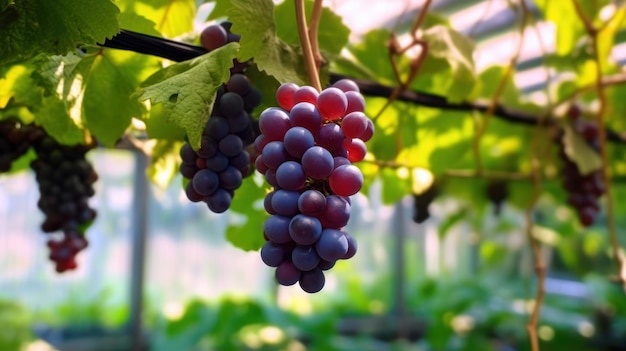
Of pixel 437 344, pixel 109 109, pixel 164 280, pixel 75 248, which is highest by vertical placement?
pixel 109 109

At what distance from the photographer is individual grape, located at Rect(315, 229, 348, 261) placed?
0.24 meters

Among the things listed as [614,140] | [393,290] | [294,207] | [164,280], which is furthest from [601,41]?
[393,290]

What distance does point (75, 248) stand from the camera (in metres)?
0.55

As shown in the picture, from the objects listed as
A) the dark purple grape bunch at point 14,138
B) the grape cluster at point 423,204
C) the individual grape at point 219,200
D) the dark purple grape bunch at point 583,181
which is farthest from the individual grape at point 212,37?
the dark purple grape bunch at point 583,181

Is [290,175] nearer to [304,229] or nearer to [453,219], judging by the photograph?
[304,229]

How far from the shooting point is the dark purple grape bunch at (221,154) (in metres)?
0.33

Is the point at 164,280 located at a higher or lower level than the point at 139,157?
lower

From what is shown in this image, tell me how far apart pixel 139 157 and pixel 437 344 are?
55.7 inches

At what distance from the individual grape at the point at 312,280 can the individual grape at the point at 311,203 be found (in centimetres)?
3

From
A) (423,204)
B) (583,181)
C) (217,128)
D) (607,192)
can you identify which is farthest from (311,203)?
(583,181)

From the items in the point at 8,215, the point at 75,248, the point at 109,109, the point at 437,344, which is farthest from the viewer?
the point at 8,215

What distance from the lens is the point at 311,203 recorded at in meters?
0.25

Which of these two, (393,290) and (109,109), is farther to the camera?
(393,290)

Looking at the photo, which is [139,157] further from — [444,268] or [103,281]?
[444,268]
